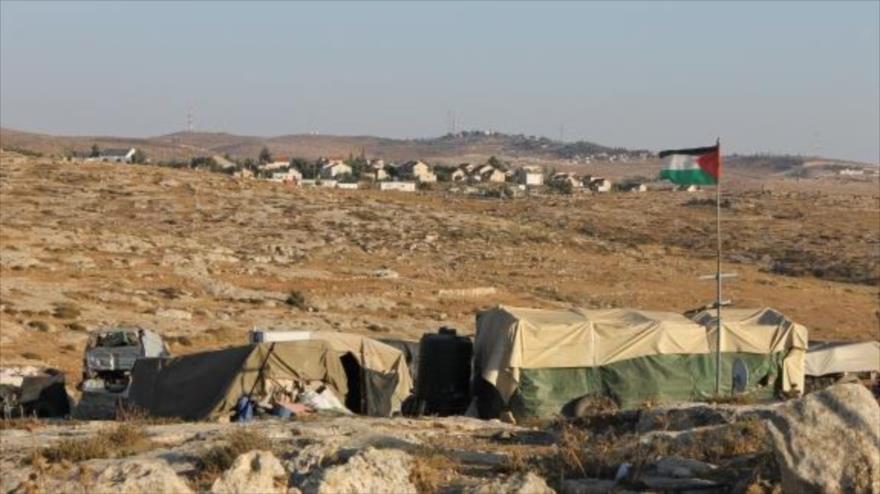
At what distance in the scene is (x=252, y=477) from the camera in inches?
396

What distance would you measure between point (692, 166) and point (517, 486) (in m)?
16.8

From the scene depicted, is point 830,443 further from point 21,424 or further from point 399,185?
point 399,185

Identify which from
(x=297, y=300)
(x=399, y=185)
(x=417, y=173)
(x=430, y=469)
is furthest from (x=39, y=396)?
(x=417, y=173)

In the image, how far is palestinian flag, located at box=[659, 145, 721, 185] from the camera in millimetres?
25297

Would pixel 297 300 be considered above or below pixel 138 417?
below

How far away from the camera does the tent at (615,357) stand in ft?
75.9

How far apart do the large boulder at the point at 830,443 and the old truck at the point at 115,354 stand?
18717mm

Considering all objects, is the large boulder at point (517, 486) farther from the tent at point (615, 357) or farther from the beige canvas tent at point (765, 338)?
the beige canvas tent at point (765, 338)

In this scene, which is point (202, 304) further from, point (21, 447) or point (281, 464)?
point (281, 464)

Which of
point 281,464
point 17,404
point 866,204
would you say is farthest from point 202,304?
point 866,204

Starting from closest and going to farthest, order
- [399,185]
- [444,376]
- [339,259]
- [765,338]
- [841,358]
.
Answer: [444,376] → [765,338] → [841,358] → [339,259] → [399,185]

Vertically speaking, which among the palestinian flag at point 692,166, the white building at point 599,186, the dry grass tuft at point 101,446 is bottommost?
the white building at point 599,186

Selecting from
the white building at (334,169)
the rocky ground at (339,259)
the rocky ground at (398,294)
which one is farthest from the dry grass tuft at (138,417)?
the white building at (334,169)

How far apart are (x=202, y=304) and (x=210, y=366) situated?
79.2 ft
